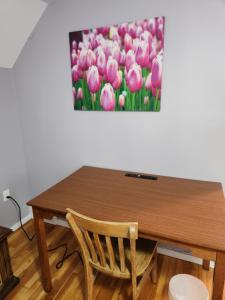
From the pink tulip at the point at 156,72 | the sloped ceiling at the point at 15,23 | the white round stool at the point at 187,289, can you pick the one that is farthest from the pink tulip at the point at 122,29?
the white round stool at the point at 187,289

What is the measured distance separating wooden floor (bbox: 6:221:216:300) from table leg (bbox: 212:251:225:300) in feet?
2.14

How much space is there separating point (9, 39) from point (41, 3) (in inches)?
15.8

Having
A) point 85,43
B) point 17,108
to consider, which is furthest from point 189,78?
point 17,108

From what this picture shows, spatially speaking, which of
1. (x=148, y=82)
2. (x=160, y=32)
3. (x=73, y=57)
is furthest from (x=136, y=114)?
(x=73, y=57)

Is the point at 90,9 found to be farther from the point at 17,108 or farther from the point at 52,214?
the point at 52,214

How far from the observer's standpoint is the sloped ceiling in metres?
1.67

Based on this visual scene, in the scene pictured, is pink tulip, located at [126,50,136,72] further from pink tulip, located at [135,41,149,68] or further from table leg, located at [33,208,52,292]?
table leg, located at [33,208,52,292]

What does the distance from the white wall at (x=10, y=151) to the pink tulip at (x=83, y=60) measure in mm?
798

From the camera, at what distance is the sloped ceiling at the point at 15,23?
5.49ft

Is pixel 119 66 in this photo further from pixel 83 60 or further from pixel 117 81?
pixel 83 60

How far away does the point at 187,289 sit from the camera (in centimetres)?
142

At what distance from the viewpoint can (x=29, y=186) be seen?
2.53m

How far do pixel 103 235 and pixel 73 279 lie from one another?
0.85 metres

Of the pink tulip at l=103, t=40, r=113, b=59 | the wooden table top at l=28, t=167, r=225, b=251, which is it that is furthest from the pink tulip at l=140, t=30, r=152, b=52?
the wooden table top at l=28, t=167, r=225, b=251
